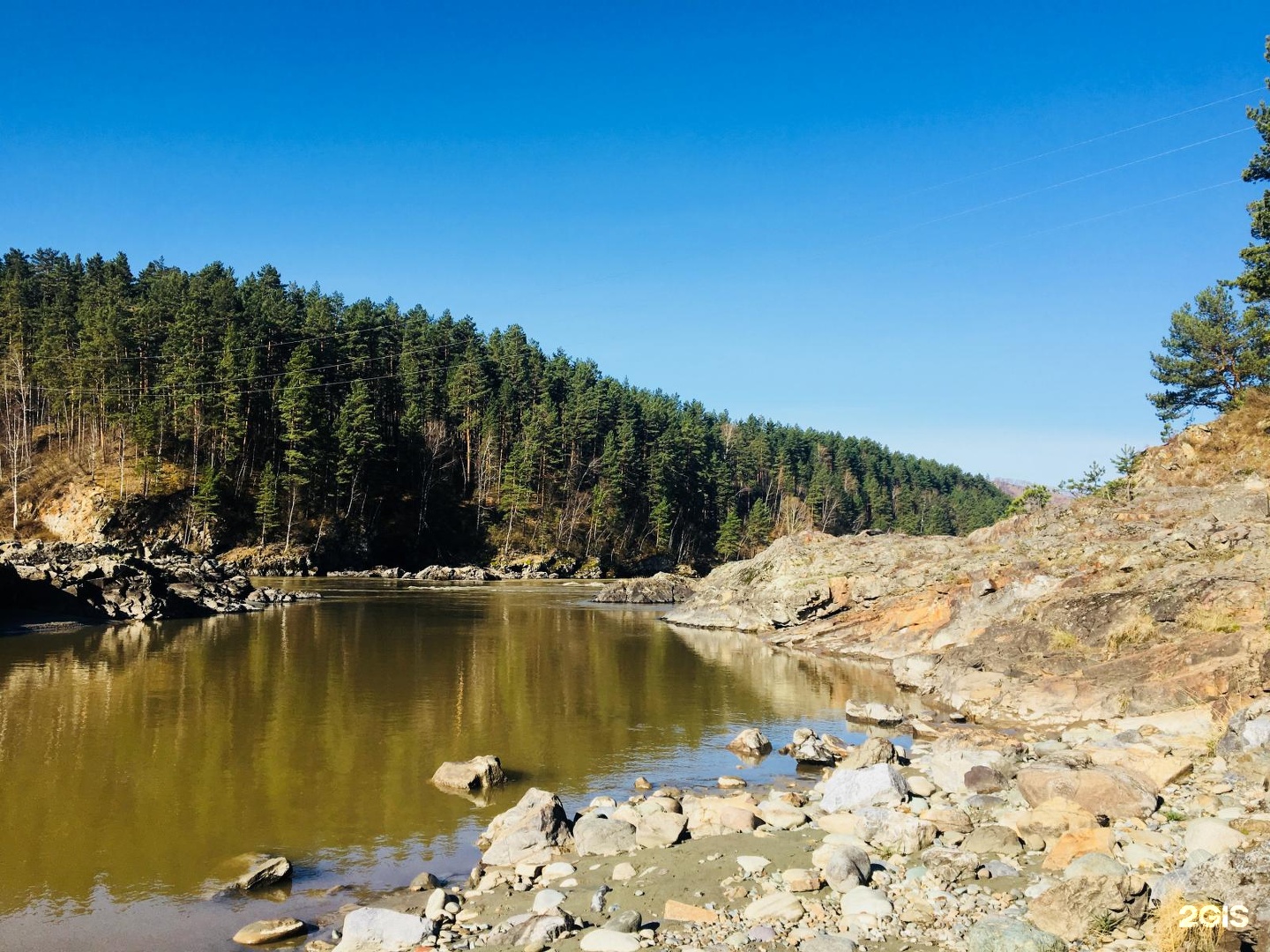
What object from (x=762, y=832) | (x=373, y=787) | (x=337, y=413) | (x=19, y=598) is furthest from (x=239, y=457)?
(x=762, y=832)

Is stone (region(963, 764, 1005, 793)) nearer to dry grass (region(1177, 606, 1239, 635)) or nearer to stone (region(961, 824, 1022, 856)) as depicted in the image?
stone (region(961, 824, 1022, 856))

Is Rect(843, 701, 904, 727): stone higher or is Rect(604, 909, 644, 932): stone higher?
Rect(604, 909, 644, 932): stone

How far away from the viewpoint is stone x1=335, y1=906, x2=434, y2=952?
30.3ft

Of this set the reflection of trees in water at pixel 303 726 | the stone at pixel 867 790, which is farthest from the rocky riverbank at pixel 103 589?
the stone at pixel 867 790

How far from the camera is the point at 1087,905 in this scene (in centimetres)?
794

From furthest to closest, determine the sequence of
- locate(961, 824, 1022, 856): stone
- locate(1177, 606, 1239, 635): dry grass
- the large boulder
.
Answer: locate(1177, 606, 1239, 635): dry grass
the large boulder
locate(961, 824, 1022, 856): stone

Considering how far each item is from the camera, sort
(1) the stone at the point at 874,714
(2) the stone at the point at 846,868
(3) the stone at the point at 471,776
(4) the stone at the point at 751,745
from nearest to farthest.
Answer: (2) the stone at the point at 846,868 < (3) the stone at the point at 471,776 < (4) the stone at the point at 751,745 < (1) the stone at the point at 874,714

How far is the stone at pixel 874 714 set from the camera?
22.6 metres

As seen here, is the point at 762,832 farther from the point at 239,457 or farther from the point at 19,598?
the point at 239,457

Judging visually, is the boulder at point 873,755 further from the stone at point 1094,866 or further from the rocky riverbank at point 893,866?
the stone at point 1094,866

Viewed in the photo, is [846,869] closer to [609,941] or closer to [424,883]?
[609,941]

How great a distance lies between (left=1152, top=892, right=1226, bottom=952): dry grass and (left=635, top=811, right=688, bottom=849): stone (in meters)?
6.33

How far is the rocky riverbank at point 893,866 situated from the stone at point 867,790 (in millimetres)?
42

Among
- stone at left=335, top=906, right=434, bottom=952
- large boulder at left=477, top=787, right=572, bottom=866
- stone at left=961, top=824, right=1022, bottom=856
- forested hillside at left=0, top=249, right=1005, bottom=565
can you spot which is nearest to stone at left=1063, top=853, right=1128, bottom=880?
stone at left=961, top=824, right=1022, bottom=856
